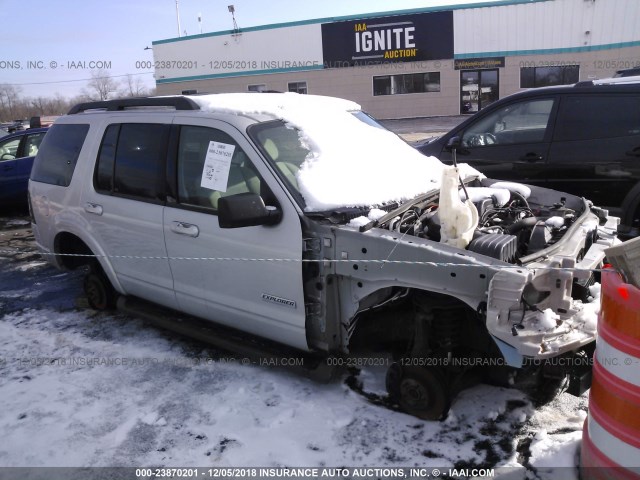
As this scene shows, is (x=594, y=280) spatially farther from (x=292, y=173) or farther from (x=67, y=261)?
(x=67, y=261)

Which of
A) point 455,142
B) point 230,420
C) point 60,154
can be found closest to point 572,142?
point 455,142

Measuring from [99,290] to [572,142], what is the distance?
4842 millimetres

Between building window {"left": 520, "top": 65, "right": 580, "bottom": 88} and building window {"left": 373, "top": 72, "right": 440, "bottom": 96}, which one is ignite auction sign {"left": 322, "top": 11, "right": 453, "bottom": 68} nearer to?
building window {"left": 373, "top": 72, "right": 440, "bottom": 96}

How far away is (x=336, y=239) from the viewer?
308 cm

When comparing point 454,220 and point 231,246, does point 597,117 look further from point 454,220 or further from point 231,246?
point 231,246

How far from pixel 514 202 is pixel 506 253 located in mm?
1353

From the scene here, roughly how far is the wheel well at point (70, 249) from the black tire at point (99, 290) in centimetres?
14

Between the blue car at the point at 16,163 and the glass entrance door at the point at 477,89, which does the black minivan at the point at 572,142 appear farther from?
the glass entrance door at the point at 477,89

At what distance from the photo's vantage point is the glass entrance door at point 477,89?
79.9ft

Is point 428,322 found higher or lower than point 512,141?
lower

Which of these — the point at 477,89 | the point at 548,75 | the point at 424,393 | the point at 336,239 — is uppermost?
the point at 548,75

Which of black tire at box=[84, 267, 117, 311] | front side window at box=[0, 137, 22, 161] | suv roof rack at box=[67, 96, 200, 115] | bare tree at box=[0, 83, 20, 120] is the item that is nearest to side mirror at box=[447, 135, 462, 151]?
suv roof rack at box=[67, 96, 200, 115]

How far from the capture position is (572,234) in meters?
3.22

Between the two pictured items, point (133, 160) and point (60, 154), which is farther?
point (60, 154)
